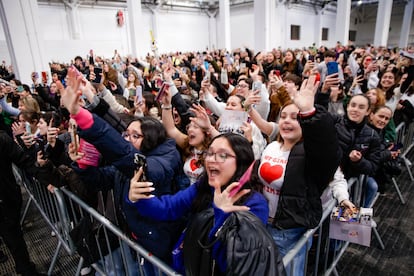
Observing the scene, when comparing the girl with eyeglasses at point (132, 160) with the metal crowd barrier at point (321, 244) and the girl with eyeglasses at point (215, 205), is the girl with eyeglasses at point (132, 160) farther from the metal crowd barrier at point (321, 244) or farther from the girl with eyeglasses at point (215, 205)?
the metal crowd barrier at point (321, 244)

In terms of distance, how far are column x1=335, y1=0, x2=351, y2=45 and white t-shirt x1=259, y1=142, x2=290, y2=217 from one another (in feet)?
58.9

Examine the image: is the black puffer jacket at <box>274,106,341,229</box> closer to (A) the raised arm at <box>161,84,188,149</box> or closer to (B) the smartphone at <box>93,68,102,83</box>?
(A) the raised arm at <box>161,84,188,149</box>

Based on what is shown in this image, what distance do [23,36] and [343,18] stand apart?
1716 centimetres

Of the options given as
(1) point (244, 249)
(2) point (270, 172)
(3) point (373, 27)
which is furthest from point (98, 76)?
(3) point (373, 27)

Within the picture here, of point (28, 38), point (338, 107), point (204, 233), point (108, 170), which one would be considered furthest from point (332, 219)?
point (28, 38)

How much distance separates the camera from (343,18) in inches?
658

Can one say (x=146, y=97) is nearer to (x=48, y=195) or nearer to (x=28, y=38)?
(x=48, y=195)

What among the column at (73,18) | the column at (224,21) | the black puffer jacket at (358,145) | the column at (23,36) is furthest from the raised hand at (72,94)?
the column at (73,18)

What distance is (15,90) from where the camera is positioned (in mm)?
6285

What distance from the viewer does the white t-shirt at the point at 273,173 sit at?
2.04 m

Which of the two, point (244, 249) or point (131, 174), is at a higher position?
point (131, 174)

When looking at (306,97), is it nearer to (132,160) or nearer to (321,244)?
(132,160)

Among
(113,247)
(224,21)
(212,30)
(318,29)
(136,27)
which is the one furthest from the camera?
(318,29)

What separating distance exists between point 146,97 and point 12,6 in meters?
7.64
